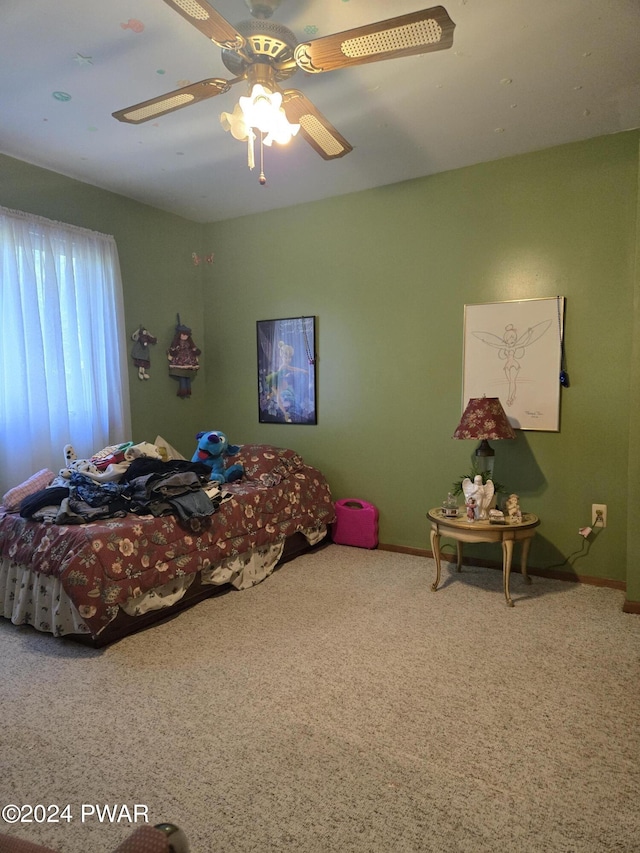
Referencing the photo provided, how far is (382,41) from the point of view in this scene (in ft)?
5.42

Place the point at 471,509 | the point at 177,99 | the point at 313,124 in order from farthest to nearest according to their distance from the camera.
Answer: the point at 471,509 → the point at 313,124 → the point at 177,99

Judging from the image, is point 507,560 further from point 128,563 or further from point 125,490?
point 125,490

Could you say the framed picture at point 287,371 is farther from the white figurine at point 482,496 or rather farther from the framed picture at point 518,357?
the white figurine at point 482,496

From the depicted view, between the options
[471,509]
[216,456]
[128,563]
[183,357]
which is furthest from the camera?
[183,357]

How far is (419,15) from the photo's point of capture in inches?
60.0

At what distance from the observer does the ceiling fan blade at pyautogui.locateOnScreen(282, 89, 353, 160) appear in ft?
6.72

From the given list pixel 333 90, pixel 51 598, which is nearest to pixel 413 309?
pixel 333 90

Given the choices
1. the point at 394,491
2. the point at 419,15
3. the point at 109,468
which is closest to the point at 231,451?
the point at 109,468

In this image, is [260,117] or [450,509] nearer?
[260,117]

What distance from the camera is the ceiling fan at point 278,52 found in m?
1.58

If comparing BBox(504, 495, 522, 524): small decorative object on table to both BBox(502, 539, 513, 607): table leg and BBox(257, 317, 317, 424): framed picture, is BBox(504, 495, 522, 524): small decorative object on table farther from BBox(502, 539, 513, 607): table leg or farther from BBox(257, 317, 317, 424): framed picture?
BBox(257, 317, 317, 424): framed picture

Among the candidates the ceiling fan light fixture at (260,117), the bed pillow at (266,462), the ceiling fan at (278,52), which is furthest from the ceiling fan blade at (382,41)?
the bed pillow at (266,462)

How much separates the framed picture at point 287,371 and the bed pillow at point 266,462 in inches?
19.0

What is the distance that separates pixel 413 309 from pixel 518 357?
0.81 meters
